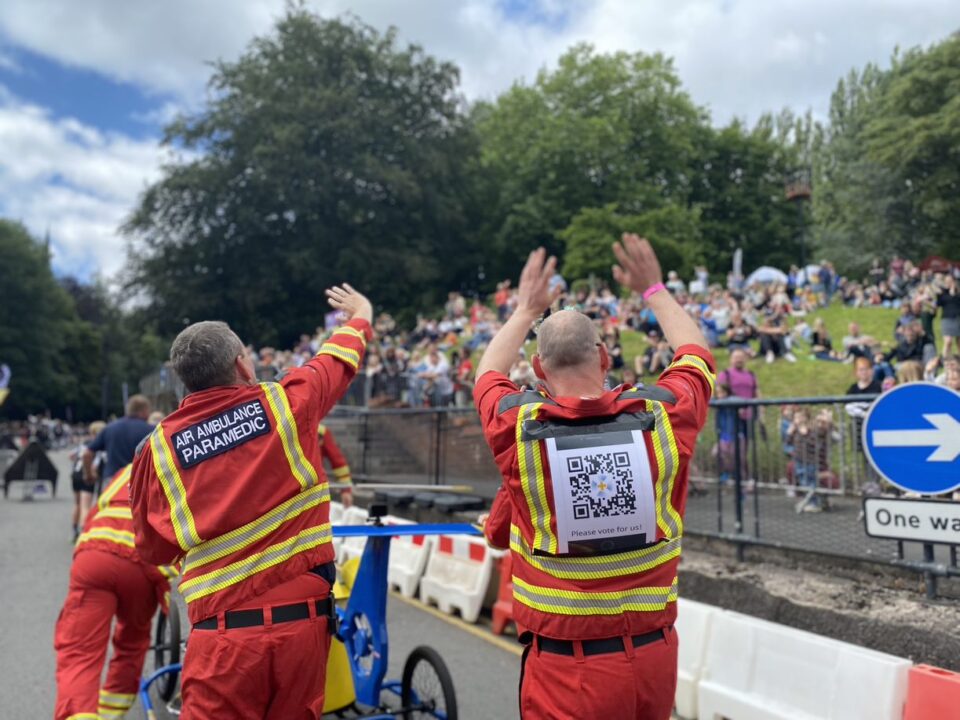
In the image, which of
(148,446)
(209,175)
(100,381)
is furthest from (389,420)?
(100,381)

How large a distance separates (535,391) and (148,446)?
1449mm

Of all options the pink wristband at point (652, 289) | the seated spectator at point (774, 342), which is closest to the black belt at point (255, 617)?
the pink wristband at point (652, 289)

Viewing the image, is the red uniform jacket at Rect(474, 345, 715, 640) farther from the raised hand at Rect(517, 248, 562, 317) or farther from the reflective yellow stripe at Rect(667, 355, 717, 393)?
the raised hand at Rect(517, 248, 562, 317)

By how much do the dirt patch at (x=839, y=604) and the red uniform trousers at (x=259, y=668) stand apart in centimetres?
377

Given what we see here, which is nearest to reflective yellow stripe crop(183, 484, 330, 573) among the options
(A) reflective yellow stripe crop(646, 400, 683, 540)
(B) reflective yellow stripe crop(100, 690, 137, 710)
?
(A) reflective yellow stripe crop(646, 400, 683, 540)

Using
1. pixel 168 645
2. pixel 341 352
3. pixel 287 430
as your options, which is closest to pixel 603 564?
pixel 287 430

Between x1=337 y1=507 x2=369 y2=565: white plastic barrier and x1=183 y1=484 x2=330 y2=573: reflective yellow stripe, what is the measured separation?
498 centimetres

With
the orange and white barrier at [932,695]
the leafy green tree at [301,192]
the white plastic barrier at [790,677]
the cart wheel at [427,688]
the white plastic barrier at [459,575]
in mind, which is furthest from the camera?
the leafy green tree at [301,192]

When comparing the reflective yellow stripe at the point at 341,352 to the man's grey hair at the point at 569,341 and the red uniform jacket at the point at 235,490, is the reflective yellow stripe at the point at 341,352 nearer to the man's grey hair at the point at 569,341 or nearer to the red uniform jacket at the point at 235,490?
the red uniform jacket at the point at 235,490

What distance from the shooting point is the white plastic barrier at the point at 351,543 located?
897 centimetres

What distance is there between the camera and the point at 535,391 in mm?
2928

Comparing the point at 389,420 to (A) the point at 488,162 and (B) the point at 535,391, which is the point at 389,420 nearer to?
(B) the point at 535,391

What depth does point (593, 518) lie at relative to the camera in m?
2.72

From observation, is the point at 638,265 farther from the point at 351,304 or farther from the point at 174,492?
the point at 174,492
